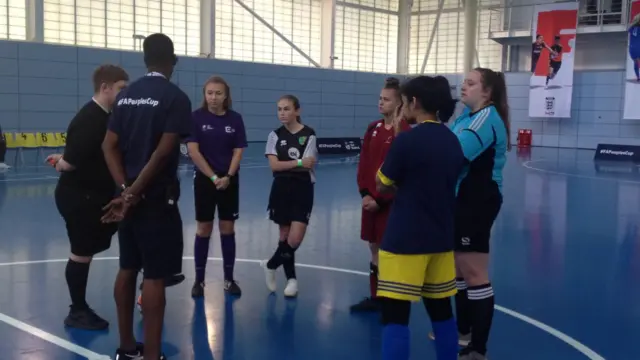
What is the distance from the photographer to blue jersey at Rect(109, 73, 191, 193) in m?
3.53

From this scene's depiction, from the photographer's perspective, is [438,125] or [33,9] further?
[33,9]

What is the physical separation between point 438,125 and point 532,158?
19.6 m

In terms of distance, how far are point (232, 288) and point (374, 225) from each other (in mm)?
1425

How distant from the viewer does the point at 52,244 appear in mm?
7273

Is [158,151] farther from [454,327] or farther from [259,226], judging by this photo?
[259,226]

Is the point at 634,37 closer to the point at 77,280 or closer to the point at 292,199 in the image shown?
the point at 292,199

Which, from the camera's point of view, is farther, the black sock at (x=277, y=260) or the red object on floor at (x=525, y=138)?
the red object on floor at (x=525, y=138)

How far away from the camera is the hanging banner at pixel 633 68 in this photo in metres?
23.9

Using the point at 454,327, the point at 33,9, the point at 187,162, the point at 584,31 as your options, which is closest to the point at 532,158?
the point at 584,31

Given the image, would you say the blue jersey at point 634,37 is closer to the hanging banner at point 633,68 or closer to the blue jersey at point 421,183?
the hanging banner at point 633,68

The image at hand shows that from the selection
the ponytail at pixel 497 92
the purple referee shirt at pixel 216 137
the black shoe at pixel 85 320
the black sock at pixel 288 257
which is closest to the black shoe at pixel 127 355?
the black shoe at pixel 85 320

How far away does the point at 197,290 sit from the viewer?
17.7 ft

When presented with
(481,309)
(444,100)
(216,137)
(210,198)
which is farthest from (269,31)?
(444,100)

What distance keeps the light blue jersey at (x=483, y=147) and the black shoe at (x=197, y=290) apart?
252 centimetres
